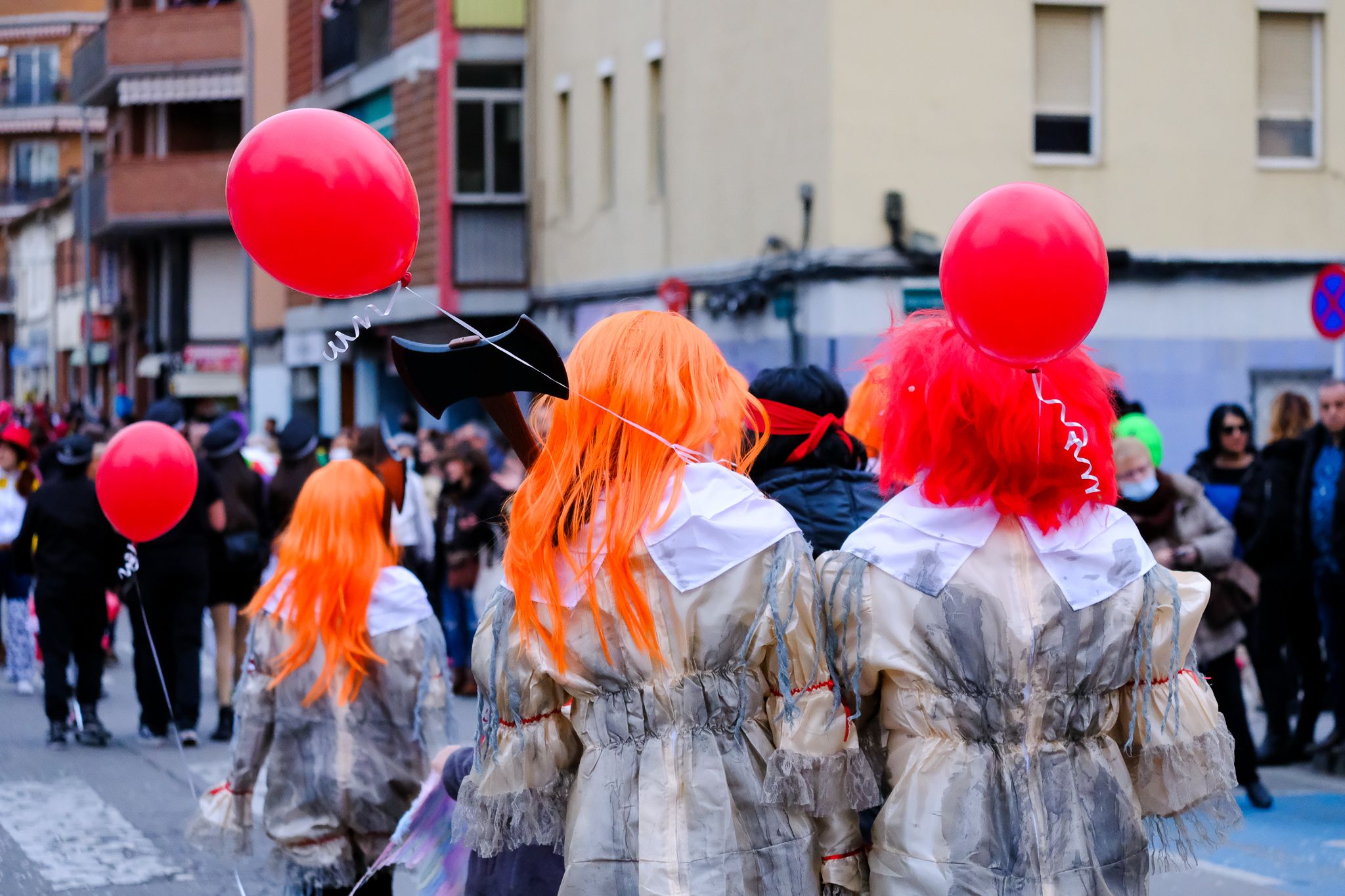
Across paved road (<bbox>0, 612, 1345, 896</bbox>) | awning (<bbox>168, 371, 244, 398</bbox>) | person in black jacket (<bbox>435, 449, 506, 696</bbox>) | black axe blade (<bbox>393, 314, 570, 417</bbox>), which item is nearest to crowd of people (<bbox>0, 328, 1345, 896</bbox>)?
black axe blade (<bbox>393, 314, 570, 417</bbox>)

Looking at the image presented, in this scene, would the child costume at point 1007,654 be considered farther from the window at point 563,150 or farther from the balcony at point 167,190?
the balcony at point 167,190

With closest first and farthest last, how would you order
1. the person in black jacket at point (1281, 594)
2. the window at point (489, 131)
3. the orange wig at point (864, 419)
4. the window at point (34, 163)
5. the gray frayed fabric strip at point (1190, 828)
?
the gray frayed fabric strip at point (1190, 828) → the orange wig at point (864, 419) → the person in black jacket at point (1281, 594) → the window at point (489, 131) → the window at point (34, 163)

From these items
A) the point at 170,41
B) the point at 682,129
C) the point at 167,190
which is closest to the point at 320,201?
the point at 682,129

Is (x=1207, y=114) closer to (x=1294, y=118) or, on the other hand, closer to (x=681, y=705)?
(x=1294, y=118)

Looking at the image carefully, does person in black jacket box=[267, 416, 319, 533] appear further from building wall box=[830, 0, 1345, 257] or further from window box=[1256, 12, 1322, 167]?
window box=[1256, 12, 1322, 167]

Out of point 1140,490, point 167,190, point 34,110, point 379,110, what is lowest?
point 1140,490

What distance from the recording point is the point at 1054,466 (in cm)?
321

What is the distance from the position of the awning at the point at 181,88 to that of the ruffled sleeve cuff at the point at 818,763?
119ft

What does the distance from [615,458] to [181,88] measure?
37.4 meters

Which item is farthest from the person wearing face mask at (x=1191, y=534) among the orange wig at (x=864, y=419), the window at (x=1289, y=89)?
the window at (x=1289, y=89)

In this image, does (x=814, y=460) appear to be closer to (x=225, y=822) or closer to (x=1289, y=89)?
(x=225, y=822)

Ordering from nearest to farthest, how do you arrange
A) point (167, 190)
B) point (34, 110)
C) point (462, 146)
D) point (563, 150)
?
1. point (563, 150)
2. point (462, 146)
3. point (167, 190)
4. point (34, 110)

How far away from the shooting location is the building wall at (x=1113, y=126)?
1661 centimetres

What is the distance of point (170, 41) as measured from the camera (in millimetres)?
38219
